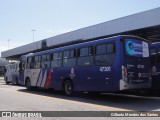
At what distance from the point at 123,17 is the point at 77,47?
446 inches

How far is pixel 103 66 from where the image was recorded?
14.3 metres

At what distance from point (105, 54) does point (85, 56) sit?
186cm

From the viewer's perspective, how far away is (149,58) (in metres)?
15.1

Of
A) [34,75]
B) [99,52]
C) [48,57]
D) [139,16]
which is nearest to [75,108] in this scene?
[99,52]

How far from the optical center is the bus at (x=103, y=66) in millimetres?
13555

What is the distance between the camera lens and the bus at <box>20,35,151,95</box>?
13555mm

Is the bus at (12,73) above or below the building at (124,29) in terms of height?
below

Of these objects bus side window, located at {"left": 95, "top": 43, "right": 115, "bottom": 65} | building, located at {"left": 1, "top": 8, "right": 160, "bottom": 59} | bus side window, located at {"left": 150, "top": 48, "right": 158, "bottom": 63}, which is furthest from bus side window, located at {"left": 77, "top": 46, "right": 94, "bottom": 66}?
building, located at {"left": 1, "top": 8, "right": 160, "bottom": 59}

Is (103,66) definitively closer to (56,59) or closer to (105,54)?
(105,54)

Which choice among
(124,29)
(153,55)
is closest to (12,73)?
(124,29)

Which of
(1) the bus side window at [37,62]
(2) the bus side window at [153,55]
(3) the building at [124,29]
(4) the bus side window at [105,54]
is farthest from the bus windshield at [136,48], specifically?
(3) the building at [124,29]

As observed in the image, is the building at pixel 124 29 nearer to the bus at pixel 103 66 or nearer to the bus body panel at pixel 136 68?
the bus at pixel 103 66

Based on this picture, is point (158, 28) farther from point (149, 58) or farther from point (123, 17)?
point (149, 58)

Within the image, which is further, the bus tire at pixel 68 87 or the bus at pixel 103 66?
the bus tire at pixel 68 87
